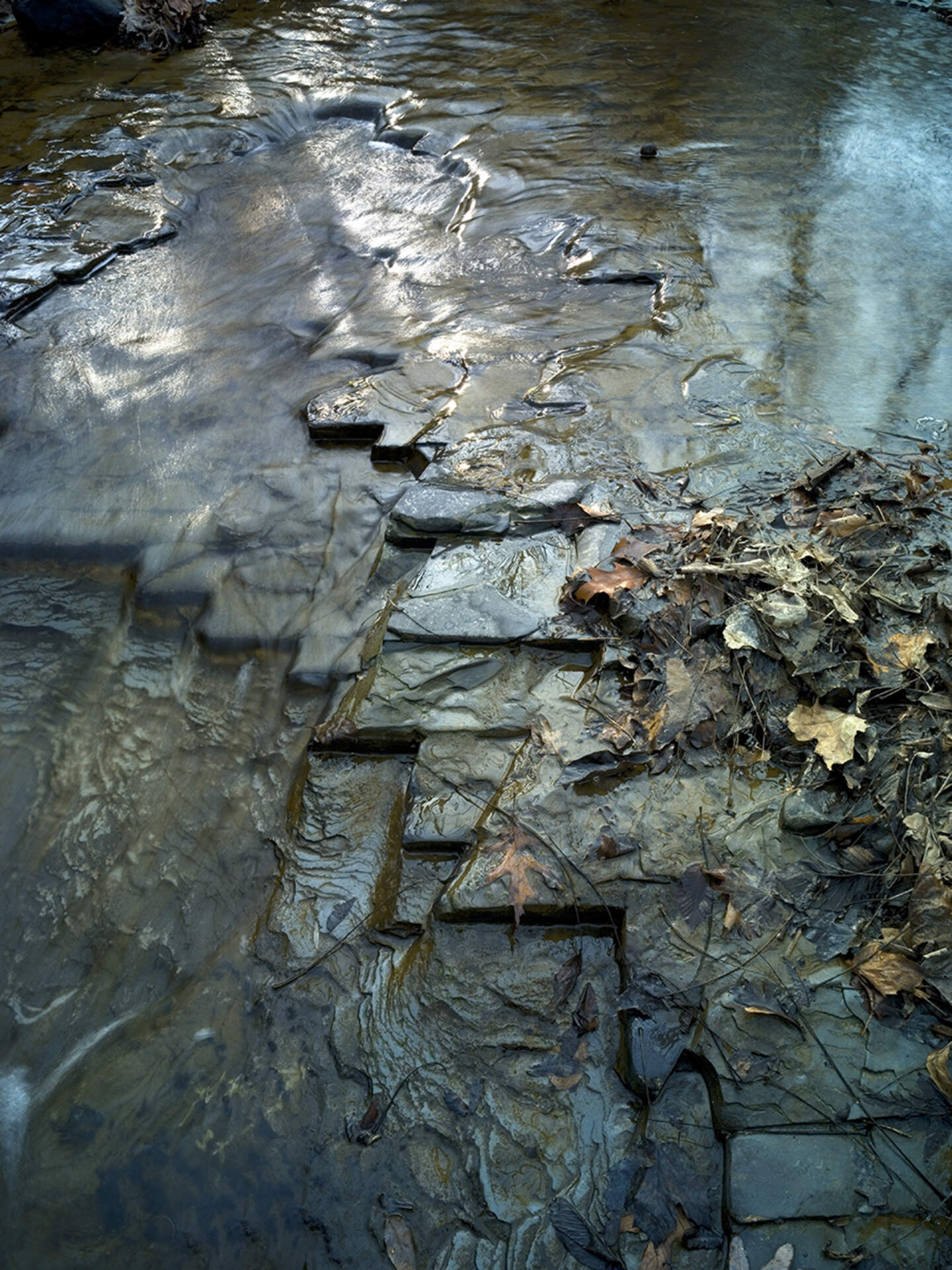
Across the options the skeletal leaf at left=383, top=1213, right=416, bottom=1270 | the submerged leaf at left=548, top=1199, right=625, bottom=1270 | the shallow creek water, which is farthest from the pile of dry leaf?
the skeletal leaf at left=383, top=1213, right=416, bottom=1270

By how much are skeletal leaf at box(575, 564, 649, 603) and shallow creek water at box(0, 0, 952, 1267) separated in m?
0.72

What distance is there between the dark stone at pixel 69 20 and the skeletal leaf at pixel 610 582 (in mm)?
8666

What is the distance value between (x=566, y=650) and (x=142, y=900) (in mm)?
1614

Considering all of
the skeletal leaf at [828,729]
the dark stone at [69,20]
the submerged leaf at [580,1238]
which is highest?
the dark stone at [69,20]

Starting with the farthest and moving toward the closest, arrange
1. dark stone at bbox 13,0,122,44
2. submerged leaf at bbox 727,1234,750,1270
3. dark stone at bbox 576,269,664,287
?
1. dark stone at bbox 13,0,122,44
2. dark stone at bbox 576,269,664,287
3. submerged leaf at bbox 727,1234,750,1270

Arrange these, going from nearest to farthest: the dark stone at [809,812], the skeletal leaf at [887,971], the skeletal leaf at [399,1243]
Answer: the skeletal leaf at [399,1243], the skeletal leaf at [887,971], the dark stone at [809,812]

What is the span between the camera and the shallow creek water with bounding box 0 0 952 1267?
2.40 meters

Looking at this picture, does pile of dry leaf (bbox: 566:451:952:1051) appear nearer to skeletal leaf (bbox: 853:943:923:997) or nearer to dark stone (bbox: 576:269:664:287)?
skeletal leaf (bbox: 853:943:923:997)

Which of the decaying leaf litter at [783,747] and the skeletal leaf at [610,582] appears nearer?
the decaying leaf litter at [783,747]

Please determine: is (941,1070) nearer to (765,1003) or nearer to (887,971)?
(887,971)

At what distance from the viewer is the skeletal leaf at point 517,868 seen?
264 cm

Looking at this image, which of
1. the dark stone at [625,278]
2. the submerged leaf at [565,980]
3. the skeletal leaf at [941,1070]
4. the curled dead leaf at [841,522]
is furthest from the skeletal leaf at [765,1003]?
the dark stone at [625,278]

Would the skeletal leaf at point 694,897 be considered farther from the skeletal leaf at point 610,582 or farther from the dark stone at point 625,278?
the dark stone at point 625,278

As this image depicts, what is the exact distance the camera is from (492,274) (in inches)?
215
